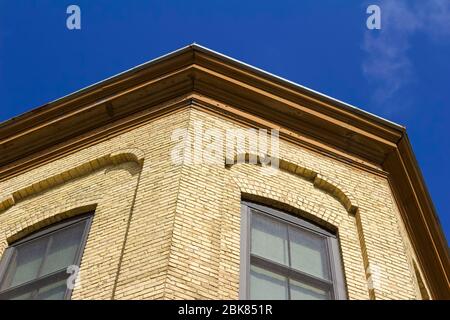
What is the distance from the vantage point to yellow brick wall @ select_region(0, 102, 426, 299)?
30.2ft

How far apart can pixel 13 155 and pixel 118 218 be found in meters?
3.77

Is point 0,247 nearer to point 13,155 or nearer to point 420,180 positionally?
point 13,155

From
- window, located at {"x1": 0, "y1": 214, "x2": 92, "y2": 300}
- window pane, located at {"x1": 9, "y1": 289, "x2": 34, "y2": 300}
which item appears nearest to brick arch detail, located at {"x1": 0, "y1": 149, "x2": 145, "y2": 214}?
window, located at {"x1": 0, "y1": 214, "x2": 92, "y2": 300}

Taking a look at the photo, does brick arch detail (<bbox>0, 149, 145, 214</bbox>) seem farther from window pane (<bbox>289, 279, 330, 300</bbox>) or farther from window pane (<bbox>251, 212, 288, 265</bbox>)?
window pane (<bbox>289, 279, 330, 300</bbox>)

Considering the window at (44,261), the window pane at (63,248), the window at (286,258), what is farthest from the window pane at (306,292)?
the window pane at (63,248)

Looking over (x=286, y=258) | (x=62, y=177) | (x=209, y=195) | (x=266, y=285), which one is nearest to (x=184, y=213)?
(x=209, y=195)

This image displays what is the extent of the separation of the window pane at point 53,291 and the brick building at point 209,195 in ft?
0.13

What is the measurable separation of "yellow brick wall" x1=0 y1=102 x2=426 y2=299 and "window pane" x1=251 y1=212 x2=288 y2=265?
0.34 metres

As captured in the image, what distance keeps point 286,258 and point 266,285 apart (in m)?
0.74

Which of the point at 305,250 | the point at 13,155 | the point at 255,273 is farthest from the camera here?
the point at 13,155

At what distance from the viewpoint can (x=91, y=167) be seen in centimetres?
1234
